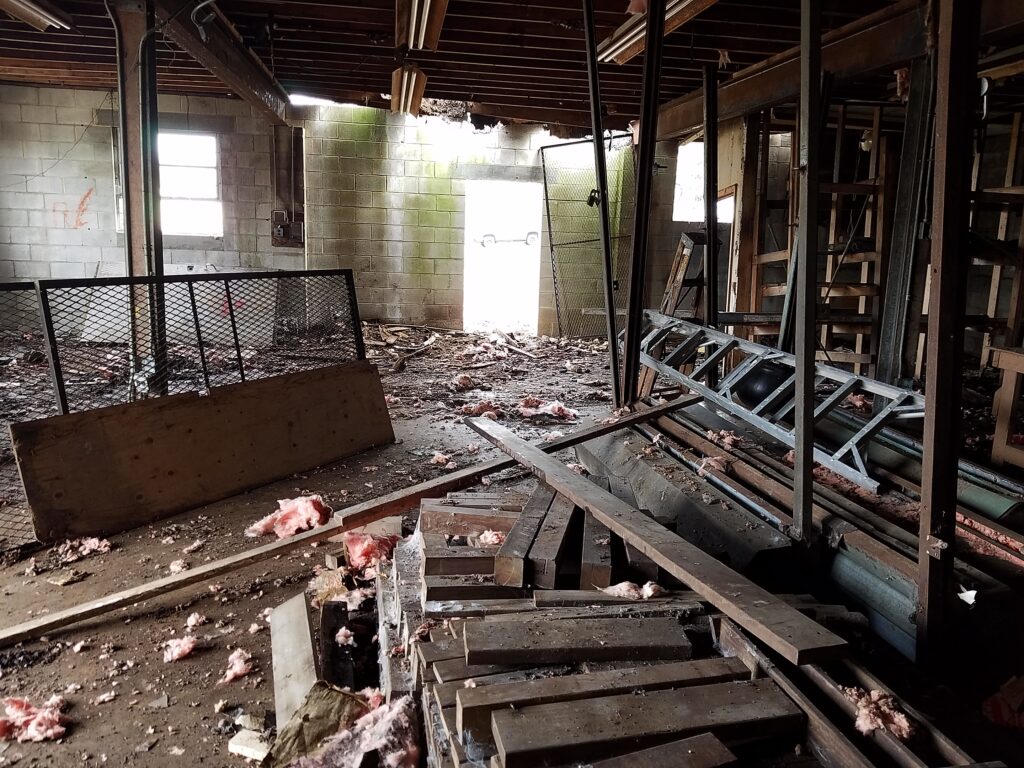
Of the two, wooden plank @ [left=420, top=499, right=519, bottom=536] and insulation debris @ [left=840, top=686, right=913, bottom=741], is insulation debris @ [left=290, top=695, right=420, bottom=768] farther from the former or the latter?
insulation debris @ [left=840, top=686, right=913, bottom=741]

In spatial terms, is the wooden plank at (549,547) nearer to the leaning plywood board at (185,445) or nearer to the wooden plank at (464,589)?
the wooden plank at (464,589)

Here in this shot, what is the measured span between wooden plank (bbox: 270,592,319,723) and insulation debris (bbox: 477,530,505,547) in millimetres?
702

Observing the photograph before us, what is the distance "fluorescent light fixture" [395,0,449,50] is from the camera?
4719mm

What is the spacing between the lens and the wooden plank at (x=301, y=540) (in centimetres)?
270

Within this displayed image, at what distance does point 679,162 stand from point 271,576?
9.73 meters

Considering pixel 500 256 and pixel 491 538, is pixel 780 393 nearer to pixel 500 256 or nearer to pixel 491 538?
pixel 491 538

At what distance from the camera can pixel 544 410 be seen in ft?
20.2

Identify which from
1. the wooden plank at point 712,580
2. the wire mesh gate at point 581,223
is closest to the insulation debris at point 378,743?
the wooden plank at point 712,580

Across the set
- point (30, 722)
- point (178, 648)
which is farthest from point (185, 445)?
point (30, 722)

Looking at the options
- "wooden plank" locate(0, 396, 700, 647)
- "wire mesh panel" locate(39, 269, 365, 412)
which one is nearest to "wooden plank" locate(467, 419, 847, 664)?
"wooden plank" locate(0, 396, 700, 647)

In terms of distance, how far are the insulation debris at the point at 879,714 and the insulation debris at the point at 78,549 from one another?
341cm

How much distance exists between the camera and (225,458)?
166 inches

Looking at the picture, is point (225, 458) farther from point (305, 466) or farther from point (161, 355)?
point (161, 355)

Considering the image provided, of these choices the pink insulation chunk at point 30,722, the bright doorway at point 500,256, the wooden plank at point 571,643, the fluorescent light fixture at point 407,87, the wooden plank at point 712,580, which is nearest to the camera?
the wooden plank at point 712,580
